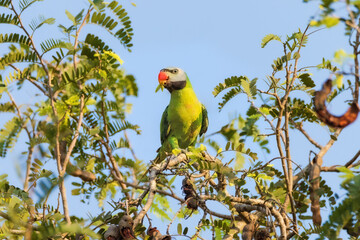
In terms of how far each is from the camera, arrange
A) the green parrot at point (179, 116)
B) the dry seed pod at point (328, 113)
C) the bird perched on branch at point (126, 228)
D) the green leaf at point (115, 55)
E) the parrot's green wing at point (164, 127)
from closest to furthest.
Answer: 1. the dry seed pod at point (328, 113)
2. the bird perched on branch at point (126, 228)
3. the green leaf at point (115, 55)
4. the green parrot at point (179, 116)
5. the parrot's green wing at point (164, 127)

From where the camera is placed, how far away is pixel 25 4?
3.91 m

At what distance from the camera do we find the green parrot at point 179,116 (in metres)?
5.06

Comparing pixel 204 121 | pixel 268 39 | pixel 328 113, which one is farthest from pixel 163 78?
pixel 328 113

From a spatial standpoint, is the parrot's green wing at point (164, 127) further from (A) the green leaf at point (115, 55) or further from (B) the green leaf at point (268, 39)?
(B) the green leaf at point (268, 39)

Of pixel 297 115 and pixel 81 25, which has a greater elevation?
pixel 81 25

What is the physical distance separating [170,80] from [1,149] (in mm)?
1847

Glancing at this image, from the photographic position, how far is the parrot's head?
17.2 feet

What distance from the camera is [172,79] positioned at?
17.3 ft

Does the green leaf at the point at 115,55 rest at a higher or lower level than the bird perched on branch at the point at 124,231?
higher

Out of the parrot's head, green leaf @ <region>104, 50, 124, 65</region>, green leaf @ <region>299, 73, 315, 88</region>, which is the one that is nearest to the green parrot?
the parrot's head

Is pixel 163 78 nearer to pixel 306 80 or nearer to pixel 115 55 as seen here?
pixel 115 55

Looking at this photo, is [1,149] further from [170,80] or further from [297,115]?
[297,115]

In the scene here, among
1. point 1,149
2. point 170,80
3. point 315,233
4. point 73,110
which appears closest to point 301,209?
point 315,233

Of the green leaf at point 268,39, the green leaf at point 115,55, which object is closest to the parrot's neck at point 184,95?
the green leaf at point 115,55
